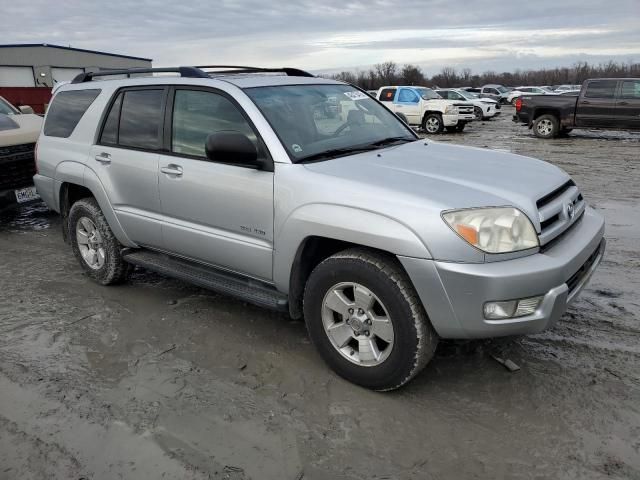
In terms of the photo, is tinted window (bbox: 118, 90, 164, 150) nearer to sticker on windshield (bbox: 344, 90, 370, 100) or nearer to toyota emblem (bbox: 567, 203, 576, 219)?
sticker on windshield (bbox: 344, 90, 370, 100)

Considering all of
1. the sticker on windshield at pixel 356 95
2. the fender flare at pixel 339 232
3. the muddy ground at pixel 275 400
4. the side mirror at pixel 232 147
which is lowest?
the muddy ground at pixel 275 400

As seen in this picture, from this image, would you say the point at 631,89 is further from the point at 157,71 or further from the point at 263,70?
the point at 157,71

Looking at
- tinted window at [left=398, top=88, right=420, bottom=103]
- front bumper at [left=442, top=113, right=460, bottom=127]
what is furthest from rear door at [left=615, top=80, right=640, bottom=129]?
tinted window at [left=398, top=88, right=420, bottom=103]

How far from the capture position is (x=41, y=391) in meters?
3.27

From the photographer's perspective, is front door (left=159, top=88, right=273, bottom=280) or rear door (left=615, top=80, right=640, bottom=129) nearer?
front door (left=159, top=88, right=273, bottom=280)

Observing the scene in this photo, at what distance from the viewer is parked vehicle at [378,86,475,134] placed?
1894 cm

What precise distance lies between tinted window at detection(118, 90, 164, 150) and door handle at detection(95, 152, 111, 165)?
16cm

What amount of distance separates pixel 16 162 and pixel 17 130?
0.67 m

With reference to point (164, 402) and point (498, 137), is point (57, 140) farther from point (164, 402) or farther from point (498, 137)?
point (498, 137)

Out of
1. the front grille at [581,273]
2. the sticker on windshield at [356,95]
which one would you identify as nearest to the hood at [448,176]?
the front grille at [581,273]

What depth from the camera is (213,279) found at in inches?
152

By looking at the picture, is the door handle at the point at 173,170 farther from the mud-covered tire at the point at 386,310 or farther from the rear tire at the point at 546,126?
the rear tire at the point at 546,126

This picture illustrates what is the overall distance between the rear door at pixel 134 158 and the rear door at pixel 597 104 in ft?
48.3

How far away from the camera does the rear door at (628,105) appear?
14953 millimetres
